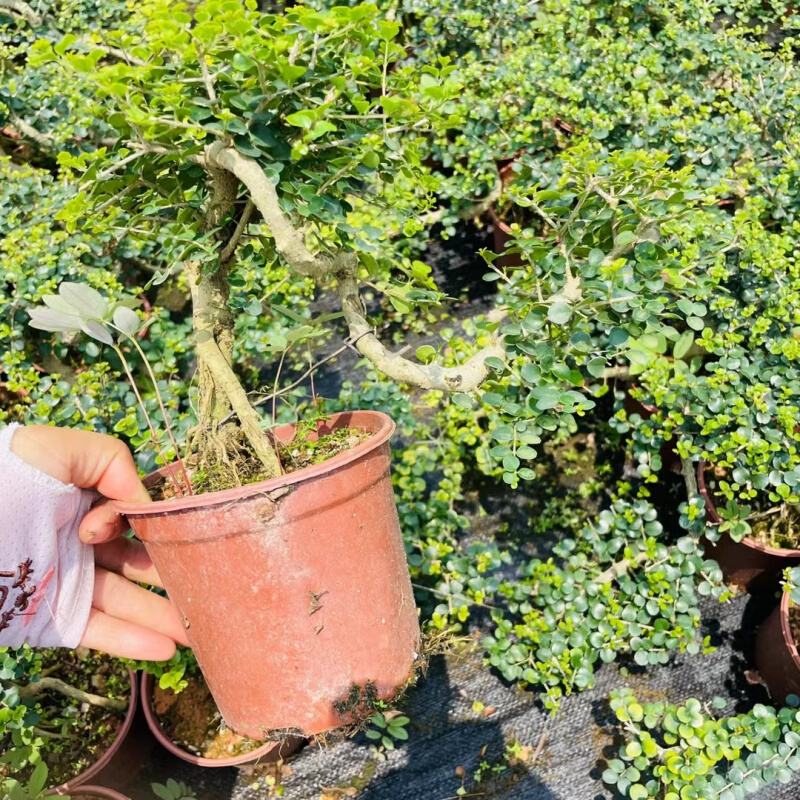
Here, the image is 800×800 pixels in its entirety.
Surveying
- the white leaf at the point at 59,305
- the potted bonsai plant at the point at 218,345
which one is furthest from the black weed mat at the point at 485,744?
the white leaf at the point at 59,305

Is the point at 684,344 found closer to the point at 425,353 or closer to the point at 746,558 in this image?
the point at 746,558

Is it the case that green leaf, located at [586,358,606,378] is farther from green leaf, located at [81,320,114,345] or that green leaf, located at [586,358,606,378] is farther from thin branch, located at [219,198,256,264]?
green leaf, located at [81,320,114,345]

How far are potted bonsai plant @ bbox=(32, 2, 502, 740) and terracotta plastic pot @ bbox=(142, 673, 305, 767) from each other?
51 centimetres

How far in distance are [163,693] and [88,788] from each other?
0.93ft

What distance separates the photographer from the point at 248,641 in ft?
3.35

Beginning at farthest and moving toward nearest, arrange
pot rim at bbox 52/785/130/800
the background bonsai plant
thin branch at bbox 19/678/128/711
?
thin branch at bbox 19/678/128/711, pot rim at bbox 52/785/130/800, the background bonsai plant

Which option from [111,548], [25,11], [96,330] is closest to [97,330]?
[96,330]

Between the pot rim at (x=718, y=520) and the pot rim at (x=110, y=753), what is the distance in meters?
1.61

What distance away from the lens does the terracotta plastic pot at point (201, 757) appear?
4.99 ft

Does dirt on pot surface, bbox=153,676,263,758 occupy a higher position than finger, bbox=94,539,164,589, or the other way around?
finger, bbox=94,539,164,589

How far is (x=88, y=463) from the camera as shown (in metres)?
1.17

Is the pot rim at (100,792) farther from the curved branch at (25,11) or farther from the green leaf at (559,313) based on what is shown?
the curved branch at (25,11)

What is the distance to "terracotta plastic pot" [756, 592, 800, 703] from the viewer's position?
4.96 feet

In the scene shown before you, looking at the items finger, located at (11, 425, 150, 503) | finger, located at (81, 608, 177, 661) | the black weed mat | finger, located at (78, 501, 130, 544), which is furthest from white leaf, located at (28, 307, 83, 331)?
the black weed mat
